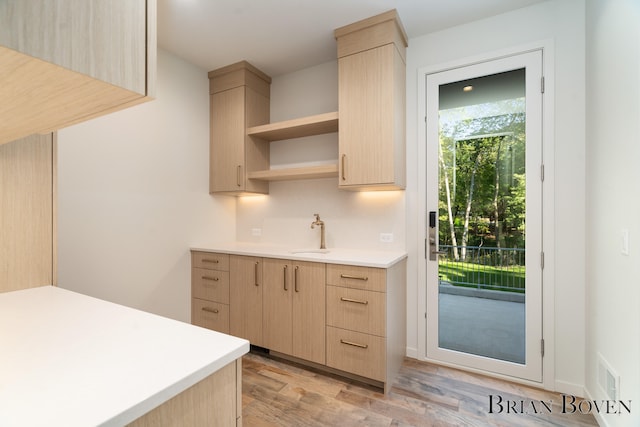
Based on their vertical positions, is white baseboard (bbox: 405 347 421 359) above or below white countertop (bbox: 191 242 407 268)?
below

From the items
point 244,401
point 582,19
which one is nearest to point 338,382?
point 244,401

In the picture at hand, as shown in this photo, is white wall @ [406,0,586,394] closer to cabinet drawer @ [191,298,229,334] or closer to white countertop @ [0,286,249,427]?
white countertop @ [0,286,249,427]

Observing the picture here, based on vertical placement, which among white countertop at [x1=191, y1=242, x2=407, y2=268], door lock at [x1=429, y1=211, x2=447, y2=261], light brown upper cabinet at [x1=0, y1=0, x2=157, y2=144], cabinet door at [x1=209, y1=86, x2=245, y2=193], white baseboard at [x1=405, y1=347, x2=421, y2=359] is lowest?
white baseboard at [x1=405, y1=347, x2=421, y2=359]

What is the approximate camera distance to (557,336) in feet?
6.81

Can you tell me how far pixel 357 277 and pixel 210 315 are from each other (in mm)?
1569

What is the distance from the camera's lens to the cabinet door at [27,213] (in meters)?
1.24

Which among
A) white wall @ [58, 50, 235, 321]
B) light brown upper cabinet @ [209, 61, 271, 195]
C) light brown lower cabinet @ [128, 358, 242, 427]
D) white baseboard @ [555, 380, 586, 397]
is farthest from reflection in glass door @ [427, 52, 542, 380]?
white wall @ [58, 50, 235, 321]

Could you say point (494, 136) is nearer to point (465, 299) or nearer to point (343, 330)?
point (465, 299)

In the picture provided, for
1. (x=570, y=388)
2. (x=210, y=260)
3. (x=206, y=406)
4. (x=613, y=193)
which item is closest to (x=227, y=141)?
(x=210, y=260)

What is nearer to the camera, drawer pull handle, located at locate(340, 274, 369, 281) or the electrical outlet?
drawer pull handle, located at locate(340, 274, 369, 281)

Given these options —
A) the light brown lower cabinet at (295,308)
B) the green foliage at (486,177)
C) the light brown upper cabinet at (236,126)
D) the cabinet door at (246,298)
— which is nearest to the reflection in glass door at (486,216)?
the green foliage at (486,177)

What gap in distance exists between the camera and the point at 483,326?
7.67 ft

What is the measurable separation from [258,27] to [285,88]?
0.82 metres

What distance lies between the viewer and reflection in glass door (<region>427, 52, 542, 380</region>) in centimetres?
217
